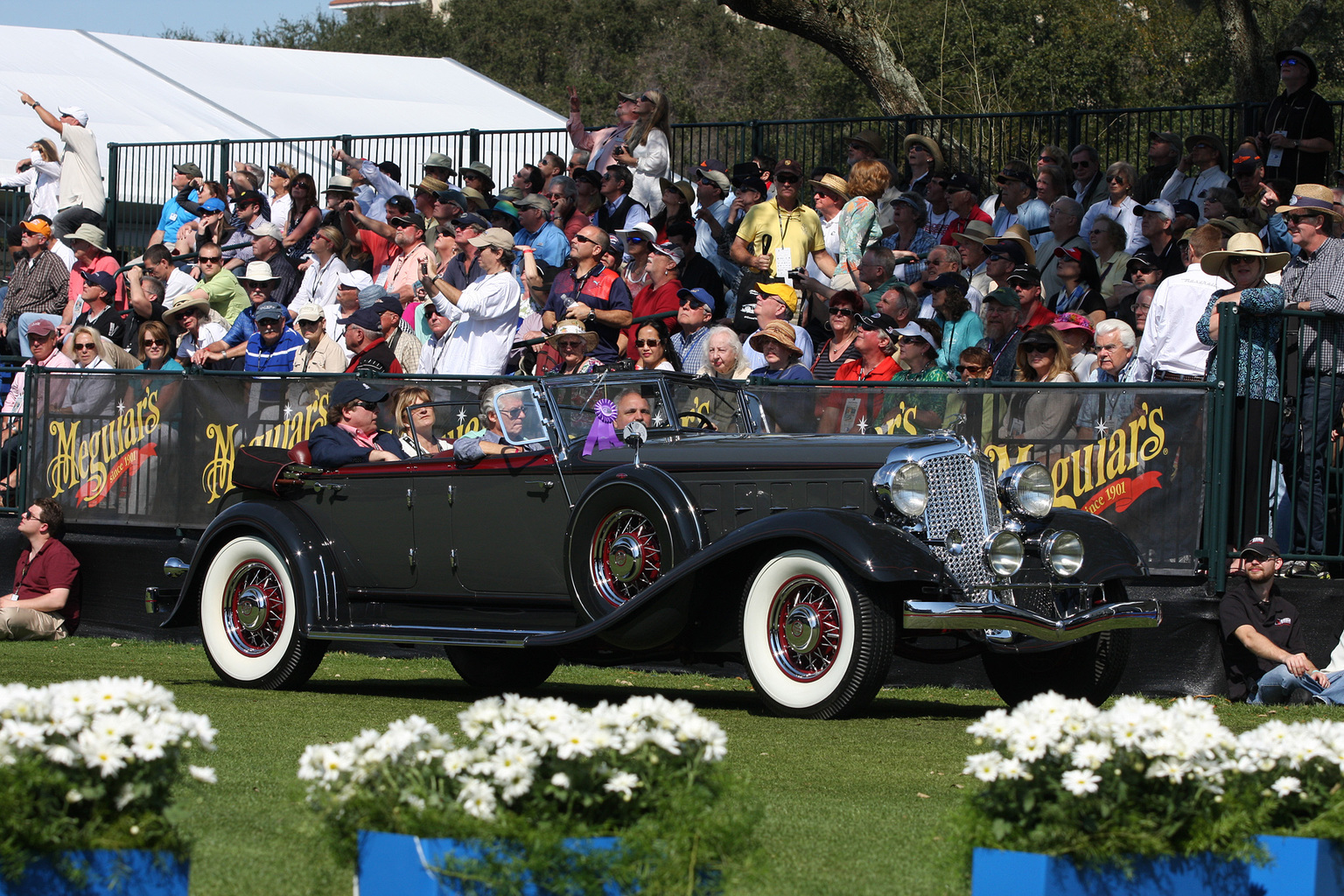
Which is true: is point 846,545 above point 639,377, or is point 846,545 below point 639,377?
below

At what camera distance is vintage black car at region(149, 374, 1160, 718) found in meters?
Result: 6.88

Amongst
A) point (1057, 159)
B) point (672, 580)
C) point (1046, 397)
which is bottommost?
point (672, 580)

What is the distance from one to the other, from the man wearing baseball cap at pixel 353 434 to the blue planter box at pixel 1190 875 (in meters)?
6.10

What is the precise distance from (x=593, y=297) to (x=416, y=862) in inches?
364

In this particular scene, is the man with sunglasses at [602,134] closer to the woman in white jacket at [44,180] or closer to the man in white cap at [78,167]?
the man in white cap at [78,167]

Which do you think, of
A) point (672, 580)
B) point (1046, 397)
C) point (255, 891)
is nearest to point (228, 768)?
point (255, 891)

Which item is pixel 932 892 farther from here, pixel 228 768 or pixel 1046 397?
pixel 1046 397

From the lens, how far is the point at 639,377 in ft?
27.2

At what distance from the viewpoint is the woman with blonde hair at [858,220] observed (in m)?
12.7

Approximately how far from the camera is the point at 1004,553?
7164 millimetres

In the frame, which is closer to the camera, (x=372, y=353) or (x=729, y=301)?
(x=372, y=353)

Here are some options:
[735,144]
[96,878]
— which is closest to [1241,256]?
[735,144]

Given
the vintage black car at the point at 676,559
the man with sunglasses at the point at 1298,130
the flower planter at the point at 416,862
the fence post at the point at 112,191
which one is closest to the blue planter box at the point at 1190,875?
the flower planter at the point at 416,862

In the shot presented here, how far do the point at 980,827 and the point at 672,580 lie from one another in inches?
152
